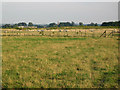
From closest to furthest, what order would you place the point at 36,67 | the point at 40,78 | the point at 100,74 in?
the point at 40,78, the point at 100,74, the point at 36,67

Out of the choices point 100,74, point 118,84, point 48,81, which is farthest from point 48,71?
point 118,84

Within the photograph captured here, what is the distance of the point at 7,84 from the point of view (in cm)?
546

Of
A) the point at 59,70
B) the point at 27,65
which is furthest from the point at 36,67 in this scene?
the point at 59,70

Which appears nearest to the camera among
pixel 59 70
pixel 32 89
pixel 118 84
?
pixel 32 89

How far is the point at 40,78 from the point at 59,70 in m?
1.23

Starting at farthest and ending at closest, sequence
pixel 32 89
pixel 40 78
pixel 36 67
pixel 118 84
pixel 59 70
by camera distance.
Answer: pixel 36 67
pixel 59 70
pixel 40 78
pixel 118 84
pixel 32 89

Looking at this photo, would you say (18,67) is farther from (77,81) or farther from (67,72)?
(77,81)

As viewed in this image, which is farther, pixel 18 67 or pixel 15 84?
pixel 18 67

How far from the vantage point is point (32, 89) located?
5031 millimetres

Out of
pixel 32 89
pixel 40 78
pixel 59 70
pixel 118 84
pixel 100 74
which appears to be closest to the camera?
pixel 32 89

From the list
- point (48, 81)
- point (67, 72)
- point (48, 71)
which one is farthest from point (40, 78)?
point (67, 72)

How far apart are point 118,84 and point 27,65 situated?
4.52 metres

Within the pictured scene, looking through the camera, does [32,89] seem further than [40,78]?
No

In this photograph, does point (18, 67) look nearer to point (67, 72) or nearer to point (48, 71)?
point (48, 71)
